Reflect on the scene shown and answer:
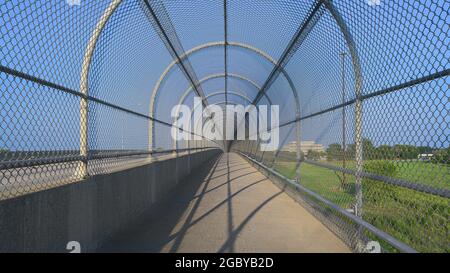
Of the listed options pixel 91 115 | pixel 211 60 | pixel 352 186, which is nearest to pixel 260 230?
pixel 352 186

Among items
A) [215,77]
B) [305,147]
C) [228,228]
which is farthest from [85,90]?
[215,77]

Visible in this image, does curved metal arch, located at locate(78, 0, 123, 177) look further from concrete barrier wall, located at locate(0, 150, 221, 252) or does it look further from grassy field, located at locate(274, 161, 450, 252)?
grassy field, located at locate(274, 161, 450, 252)

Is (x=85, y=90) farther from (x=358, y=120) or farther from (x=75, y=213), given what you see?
(x=358, y=120)

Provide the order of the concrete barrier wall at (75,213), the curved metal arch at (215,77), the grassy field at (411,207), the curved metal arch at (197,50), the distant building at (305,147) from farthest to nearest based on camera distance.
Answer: the curved metal arch at (215,77) → the curved metal arch at (197,50) → the distant building at (305,147) → the grassy field at (411,207) → the concrete barrier wall at (75,213)

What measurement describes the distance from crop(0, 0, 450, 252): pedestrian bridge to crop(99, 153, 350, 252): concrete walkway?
0.11ft

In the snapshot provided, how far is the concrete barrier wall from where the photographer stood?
3.18m

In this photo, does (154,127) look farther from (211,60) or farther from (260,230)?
(211,60)

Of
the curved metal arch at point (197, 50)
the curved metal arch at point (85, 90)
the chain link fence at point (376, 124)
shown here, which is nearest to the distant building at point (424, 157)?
the chain link fence at point (376, 124)

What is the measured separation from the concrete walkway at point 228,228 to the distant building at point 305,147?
3.46 ft

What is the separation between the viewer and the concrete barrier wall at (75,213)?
3182mm

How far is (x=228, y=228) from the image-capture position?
251 inches

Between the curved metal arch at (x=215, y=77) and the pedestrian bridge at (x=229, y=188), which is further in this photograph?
the curved metal arch at (x=215, y=77)

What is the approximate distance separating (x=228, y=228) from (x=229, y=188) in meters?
5.16

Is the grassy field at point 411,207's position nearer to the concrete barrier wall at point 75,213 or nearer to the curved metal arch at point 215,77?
the concrete barrier wall at point 75,213
